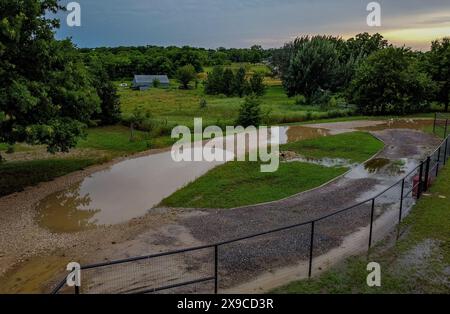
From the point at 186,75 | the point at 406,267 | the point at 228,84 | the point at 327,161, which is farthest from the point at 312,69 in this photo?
the point at 406,267

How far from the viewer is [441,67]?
40250 millimetres

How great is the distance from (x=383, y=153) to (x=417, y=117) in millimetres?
18190

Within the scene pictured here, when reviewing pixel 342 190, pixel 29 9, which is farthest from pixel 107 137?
pixel 342 190

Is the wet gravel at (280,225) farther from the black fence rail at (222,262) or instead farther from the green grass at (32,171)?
the green grass at (32,171)

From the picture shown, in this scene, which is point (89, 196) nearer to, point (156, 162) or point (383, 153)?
point (156, 162)

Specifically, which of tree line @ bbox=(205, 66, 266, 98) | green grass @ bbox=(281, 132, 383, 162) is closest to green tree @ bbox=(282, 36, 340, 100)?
tree line @ bbox=(205, 66, 266, 98)

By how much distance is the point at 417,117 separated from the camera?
127 feet

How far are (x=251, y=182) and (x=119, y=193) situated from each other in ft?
18.8

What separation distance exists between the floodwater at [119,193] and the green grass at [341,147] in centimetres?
466

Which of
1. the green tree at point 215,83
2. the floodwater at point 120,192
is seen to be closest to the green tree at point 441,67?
the floodwater at point 120,192

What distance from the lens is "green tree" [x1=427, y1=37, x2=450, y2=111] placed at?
39.9m

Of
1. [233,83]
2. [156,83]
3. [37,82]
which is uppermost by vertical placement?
[156,83]

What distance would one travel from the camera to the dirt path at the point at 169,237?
10.0 m

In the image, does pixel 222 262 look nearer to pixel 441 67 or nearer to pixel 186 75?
pixel 441 67
